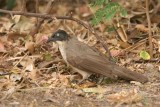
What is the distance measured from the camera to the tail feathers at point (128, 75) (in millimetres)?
6434

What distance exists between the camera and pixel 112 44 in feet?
25.5

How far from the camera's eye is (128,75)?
646 centimetres

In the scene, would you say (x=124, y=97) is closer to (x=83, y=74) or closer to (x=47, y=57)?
(x=83, y=74)

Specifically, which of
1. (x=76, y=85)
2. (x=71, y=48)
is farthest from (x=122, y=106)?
(x=71, y=48)

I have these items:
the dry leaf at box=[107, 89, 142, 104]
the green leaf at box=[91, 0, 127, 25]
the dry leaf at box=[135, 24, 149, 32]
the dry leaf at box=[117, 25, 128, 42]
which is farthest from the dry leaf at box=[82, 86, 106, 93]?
the dry leaf at box=[135, 24, 149, 32]

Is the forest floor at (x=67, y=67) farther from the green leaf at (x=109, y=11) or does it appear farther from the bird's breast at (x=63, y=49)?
the green leaf at (x=109, y=11)

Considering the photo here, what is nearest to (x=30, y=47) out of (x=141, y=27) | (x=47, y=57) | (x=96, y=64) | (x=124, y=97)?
(x=47, y=57)

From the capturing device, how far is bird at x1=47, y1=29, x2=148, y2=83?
6.46 m

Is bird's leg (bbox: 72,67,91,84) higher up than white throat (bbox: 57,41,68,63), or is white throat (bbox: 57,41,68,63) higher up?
white throat (bbox: 57,41,68,63)

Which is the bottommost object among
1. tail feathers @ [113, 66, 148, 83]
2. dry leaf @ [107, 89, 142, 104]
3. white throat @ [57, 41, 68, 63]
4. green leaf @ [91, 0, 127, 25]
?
dry leaf @ [107, 89, 142, 104]

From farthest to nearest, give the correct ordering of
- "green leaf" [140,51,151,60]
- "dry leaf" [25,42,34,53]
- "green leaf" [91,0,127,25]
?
"dry leaf" [25,42,34,53] < "green leaf" [140,51,151,60] < "green leaf" [91,0,127,25]

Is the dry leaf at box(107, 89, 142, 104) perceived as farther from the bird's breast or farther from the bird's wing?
the bird's breast

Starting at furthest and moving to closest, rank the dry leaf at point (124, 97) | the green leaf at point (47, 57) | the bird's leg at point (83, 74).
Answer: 1. the green leaf at point (47, 57)
2. the bird's leg at point (83, 74)
3. the dry leaf at point (124, 97)

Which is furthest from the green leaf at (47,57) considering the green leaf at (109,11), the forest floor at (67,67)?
the green leaf at (109,11)
